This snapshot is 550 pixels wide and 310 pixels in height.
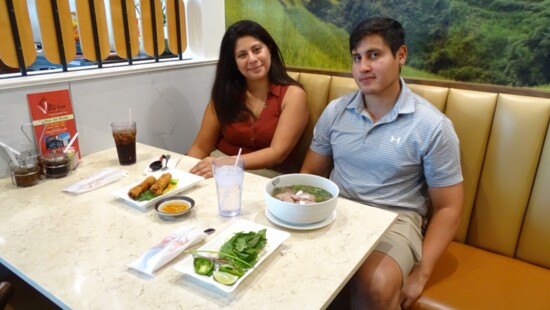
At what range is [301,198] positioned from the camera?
1.07m

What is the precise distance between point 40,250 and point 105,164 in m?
0.65

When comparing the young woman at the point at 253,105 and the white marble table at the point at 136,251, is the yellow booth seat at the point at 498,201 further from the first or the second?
the young woman at the point at 253,105

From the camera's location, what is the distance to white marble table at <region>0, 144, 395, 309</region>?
762mm

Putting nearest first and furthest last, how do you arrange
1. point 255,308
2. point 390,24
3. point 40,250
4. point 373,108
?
point 255,308 → point 40,250 → point 390,24 → point 373,108

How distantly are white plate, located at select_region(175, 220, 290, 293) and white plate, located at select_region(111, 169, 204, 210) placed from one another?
1.02 ft

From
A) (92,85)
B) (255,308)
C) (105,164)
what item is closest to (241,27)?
(92,85)

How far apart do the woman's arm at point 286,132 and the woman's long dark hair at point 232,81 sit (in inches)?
4.4

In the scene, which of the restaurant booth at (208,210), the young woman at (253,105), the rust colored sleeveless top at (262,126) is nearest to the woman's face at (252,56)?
the young woman at (253,105)

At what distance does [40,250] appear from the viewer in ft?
3.04

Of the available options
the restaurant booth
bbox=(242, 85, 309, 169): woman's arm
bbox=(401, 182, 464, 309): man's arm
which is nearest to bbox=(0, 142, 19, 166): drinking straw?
the restaurant booth

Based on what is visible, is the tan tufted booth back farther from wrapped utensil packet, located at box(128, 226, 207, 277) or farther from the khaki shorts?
wrapped utensil packet, located at box(128, 226, 207, 277)

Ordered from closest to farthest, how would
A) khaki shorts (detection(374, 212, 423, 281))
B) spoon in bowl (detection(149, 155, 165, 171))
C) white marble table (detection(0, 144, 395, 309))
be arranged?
white marble table (detection(0, 144, 395, 309))
khaki shorts (detection(374, 212, 423, 281))
spoon in bowl (detection(149, 155, 165, 171))

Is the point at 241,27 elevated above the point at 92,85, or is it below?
above

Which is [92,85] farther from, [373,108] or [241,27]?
[373,108]
